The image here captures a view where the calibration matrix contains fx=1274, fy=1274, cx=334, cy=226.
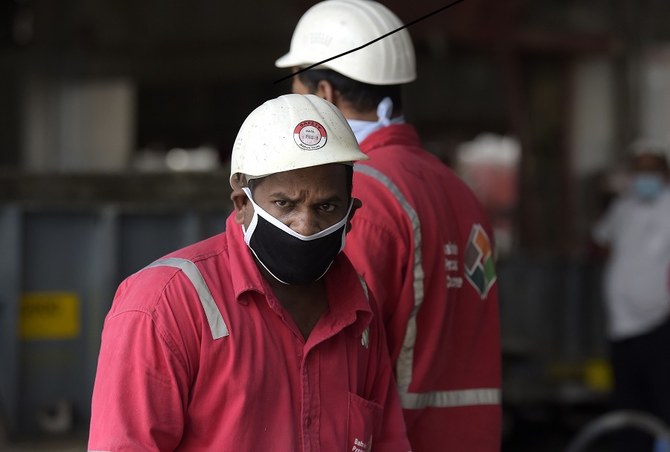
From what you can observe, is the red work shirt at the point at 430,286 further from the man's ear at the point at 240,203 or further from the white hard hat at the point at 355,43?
the man's ear at the point at 240,203

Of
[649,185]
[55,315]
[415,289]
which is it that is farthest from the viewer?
[649,185]

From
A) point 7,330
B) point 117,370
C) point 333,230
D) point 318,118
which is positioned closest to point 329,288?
point 333,230

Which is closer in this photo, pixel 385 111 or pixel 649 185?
pixel 385 111

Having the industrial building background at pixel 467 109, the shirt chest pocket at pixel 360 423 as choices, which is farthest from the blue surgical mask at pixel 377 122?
A: the industrial building background at pixel 467 109

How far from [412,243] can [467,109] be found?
10653 mm

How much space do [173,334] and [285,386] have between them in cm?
27

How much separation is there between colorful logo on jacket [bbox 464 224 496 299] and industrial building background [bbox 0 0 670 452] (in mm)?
3437

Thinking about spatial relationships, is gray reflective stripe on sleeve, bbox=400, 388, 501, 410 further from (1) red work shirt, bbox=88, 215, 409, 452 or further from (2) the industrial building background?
(2) the industrial building background

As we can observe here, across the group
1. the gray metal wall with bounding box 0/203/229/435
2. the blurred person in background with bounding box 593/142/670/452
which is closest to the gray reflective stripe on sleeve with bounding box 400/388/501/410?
the gray metal wall with bounding box 0/203/229/435

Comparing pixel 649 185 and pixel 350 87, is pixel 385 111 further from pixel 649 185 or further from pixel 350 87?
pixel 649 185

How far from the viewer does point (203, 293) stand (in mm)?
2568

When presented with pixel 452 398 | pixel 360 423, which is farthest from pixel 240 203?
pixel 452 398

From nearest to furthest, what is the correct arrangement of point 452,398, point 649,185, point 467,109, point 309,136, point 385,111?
point 309,136 < point 452,398 < point 385,111 < point 649,185 < point 467,109

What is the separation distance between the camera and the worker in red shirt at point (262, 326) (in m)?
2.47
